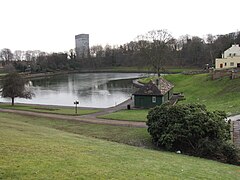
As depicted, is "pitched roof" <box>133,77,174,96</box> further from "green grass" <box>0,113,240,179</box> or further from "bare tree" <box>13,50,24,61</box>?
"bare tree" <box>13,50,24,61</box>

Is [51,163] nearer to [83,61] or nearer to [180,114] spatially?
[180,114]

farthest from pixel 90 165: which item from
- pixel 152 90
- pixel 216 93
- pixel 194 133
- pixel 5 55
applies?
pixel 5 55

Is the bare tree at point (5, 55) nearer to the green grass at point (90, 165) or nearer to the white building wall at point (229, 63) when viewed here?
the white building wall at point (229, 63)

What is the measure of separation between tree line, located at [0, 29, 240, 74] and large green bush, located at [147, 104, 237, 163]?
48462mm

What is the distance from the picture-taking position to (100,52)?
5812 inches

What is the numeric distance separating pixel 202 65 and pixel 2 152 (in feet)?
313

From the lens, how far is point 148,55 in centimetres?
7038

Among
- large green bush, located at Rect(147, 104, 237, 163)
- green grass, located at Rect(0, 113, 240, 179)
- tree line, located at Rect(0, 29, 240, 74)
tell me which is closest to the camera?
green grass, located at Rect(0, 113, 240, 179)

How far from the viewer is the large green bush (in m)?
15.5

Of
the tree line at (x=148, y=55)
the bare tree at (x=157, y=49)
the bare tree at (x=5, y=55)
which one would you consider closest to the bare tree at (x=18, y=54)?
the tree line at (x=148, y=55)

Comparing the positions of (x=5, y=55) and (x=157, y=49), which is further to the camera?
(x=5, y=55)

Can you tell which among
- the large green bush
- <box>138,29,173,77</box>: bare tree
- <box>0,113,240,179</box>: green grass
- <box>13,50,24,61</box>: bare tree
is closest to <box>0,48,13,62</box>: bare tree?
<box>13,50,24,61</box>: bare tree

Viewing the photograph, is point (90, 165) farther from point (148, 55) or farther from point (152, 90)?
point (148, 55)

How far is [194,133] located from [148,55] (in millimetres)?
55330
